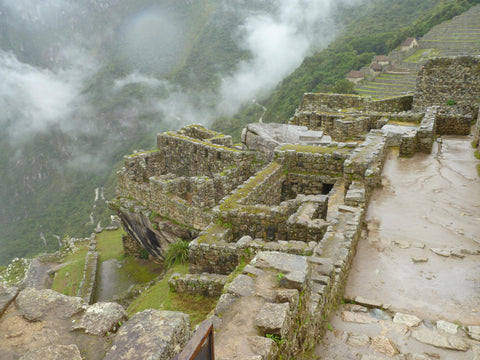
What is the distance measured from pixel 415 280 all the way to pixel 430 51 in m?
52.1

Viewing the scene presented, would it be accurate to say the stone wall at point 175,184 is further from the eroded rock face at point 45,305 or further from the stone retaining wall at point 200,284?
the eroded rock face at point 45,305

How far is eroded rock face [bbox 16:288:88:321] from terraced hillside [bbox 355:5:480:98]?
41.4m

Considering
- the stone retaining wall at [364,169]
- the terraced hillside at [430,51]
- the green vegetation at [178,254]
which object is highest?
the terraced hillside at [430,51]

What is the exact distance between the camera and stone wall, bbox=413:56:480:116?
15703 millimetres

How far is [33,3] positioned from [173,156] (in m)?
166

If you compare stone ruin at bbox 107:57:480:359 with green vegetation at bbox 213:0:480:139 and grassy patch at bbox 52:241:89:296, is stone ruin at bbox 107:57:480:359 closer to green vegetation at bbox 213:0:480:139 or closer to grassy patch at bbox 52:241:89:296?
Result: grassy patch at bbox 52:241:89:296

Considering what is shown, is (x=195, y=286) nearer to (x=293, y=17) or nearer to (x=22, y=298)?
(x=22, y=298)

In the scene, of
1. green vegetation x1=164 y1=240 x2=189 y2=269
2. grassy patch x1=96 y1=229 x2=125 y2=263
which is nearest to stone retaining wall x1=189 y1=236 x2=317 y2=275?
green vegetation x1=164 y1=240 x2=189 y2=269

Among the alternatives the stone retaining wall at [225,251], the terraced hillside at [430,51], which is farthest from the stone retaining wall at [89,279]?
the terraced hillside at [430,51]

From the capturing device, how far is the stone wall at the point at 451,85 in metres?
15.7

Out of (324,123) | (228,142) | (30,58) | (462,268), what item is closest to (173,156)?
(228,142)

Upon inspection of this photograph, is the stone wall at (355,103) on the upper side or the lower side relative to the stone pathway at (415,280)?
upper

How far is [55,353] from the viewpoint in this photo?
2.10 metres

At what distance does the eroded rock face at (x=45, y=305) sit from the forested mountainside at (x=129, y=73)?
50.2 m
